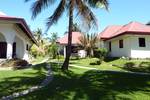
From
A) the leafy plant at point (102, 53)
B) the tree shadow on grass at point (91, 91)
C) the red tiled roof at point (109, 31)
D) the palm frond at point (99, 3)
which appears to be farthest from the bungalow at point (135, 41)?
the tree shadow on grass at point (91, 91)

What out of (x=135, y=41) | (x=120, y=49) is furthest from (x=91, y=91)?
(x=120, y=49)

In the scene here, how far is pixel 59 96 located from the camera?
1002 cm

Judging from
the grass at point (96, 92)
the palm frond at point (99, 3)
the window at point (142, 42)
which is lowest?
the grass at point (96, 92)

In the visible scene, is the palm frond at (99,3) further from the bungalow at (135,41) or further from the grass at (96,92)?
the bungalow at (135,41)

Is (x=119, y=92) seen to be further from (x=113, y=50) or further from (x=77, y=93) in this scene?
(x=113, y=50)

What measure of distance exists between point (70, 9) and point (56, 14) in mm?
1419

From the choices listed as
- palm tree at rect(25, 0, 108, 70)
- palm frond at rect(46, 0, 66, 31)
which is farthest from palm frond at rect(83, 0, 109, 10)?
palm frond at rect(46, 0, 66, 31)

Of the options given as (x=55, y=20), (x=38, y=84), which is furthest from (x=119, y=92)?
(x=55, y=20)

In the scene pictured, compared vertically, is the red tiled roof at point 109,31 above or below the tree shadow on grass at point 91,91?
above

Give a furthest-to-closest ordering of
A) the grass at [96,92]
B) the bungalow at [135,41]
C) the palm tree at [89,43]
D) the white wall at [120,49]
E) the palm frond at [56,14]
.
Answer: the palm tree at [89,43]
the white wall at [120,49]
the bungalow at [135,41]
the palm frond at [56,14]
the grass at [96,92]

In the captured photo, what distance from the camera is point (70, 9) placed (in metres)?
19.6

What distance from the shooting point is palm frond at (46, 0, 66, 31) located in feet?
65.6

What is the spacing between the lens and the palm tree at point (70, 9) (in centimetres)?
1950

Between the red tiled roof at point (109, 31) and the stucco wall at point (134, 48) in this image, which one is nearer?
the stucco wall at point (134, 48)
